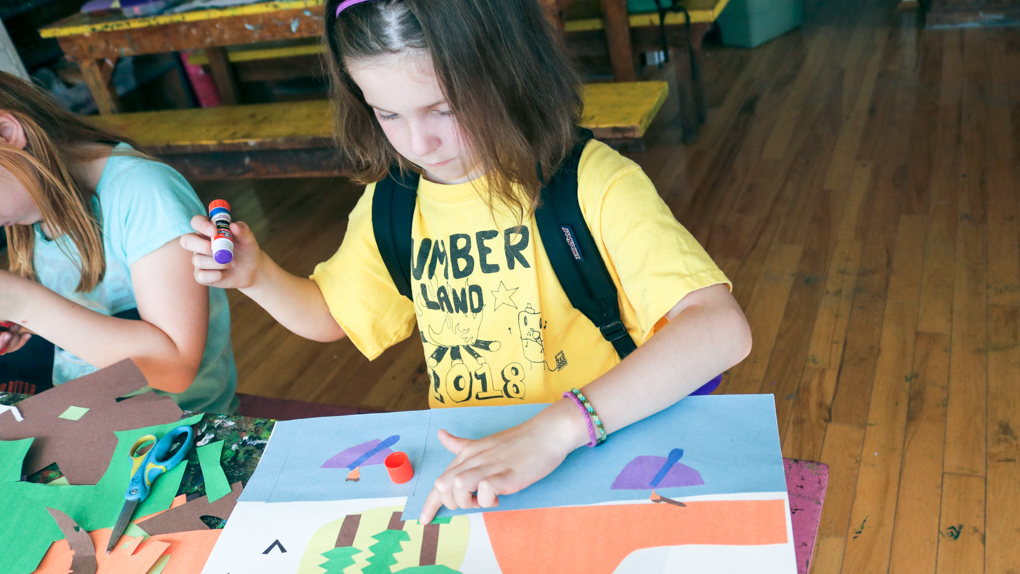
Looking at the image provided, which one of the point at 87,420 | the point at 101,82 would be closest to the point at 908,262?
the point at 87,420

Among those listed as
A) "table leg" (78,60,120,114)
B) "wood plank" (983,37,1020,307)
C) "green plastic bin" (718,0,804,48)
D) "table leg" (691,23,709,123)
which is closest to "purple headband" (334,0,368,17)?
"wood plank" (983,37,1020,307)

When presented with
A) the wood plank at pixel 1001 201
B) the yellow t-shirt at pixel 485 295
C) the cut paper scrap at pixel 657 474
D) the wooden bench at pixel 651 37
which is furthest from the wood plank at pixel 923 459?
the wooden bench at pixel 651 37

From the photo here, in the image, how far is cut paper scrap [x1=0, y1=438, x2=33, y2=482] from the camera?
0.76m

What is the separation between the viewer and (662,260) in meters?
0.75

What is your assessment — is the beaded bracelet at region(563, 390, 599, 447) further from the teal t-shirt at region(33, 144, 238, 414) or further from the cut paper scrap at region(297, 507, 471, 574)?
the teal t-shirt at region(33, 144, 238, 414)

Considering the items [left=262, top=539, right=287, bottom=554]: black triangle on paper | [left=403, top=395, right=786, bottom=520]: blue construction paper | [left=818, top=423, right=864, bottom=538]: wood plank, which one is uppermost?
[left=262, top=539, right=287, bottom=554]: black triangle on paper

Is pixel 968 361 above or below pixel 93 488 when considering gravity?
below

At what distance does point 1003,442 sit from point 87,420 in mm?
1529

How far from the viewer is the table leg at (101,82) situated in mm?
2811

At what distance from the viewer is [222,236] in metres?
0.75

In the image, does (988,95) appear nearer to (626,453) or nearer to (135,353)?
(626,453)

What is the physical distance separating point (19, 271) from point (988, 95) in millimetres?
3045

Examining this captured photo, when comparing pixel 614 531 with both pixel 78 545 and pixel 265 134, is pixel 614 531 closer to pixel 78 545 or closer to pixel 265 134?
pixel 78 545

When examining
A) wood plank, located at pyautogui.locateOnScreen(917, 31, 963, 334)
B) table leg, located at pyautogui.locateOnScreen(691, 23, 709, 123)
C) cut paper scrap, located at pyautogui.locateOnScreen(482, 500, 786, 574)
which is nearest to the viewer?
cut paper scrap, located at pyautogui.locateOnScreen(482, 500, 786, 574)
